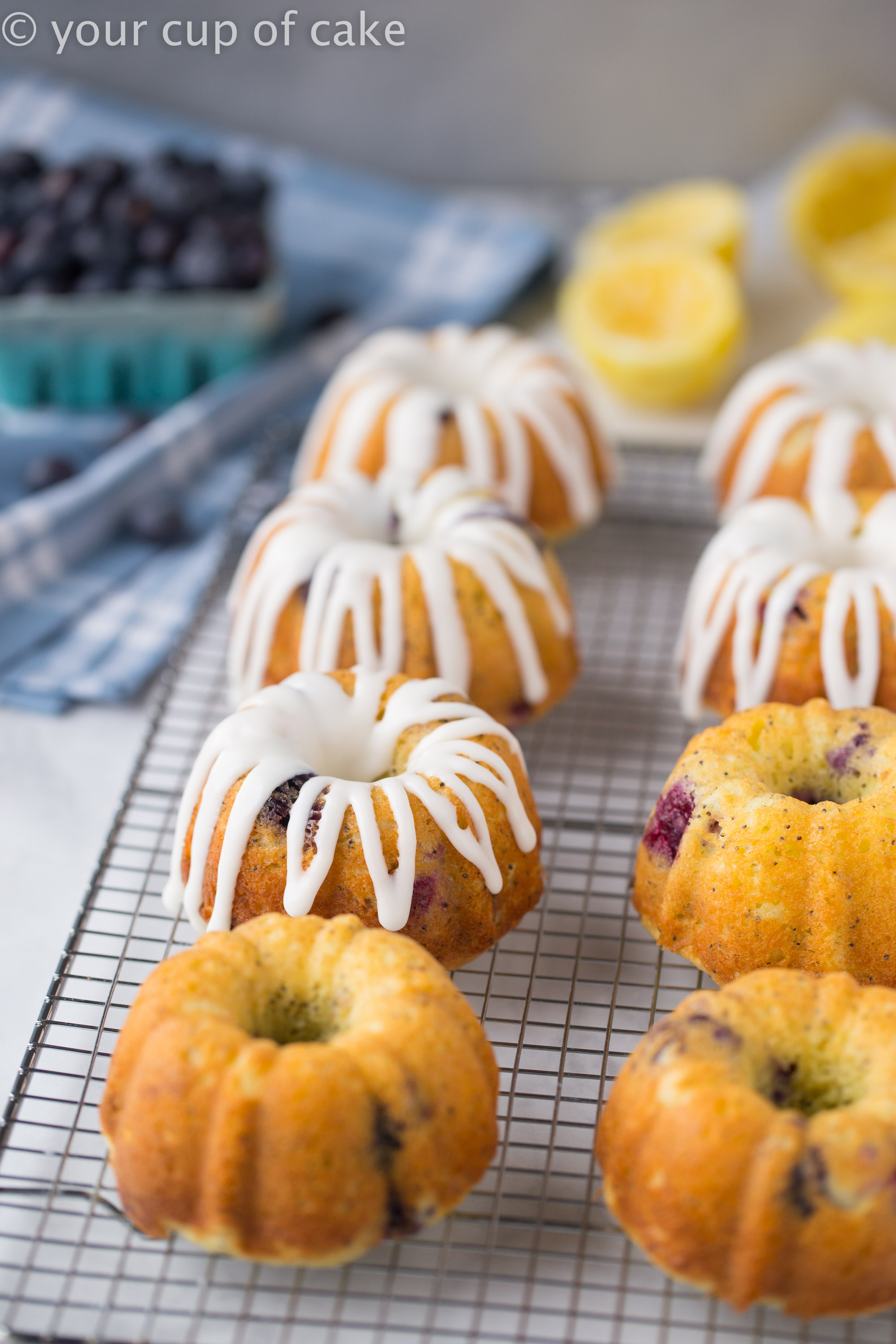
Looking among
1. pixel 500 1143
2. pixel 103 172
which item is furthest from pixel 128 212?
pixel 500 1143

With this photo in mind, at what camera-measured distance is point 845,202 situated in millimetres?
3973

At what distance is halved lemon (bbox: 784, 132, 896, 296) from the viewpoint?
12.7 ft

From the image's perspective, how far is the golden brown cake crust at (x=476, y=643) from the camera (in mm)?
2451

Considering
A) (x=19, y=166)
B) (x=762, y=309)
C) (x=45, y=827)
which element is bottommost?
(x=45, y=827)

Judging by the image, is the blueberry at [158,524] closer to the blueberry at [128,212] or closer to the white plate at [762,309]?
the blueberry at [128,212]

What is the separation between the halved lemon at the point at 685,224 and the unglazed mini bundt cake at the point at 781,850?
78.5 inches

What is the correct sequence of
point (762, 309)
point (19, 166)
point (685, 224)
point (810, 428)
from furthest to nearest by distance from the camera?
1. point (762, 309)
2. point (685, 224)
3. point (19, 166)
4. point (810, 428)

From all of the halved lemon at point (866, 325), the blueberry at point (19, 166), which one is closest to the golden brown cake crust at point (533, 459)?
the halved lemon at point (866, 325)

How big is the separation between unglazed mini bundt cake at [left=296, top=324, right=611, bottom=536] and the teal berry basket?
0.40 metres

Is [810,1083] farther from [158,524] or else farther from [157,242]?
[157,242]

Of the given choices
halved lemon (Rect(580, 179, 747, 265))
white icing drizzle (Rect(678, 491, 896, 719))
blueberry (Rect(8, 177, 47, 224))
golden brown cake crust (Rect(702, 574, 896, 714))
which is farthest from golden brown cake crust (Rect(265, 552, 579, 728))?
halved lemon (Rect(580, 179, 747, 265))

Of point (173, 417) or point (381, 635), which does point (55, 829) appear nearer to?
point (381, 635)

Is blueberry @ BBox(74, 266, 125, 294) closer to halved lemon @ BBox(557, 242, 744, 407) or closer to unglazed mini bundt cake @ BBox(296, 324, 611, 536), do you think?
unglazed mini bundt cake @ BBox(296, 324, 611, 536)

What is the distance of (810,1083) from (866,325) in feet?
7.43
